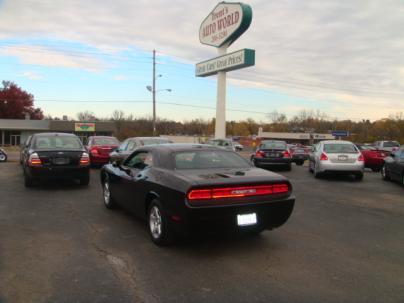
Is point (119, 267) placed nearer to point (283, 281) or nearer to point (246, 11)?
point (283, 281)

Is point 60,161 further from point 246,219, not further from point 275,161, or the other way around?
point 275,161

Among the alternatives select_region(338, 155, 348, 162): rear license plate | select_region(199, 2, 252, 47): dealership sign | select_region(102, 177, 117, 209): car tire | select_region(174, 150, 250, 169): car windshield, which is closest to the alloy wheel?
select_region(174, 150, 250, 169): car windshield

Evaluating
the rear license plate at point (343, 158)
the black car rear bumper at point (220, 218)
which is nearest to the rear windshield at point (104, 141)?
the rear license plate at point (343, 158)

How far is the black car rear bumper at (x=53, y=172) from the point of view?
9758mm

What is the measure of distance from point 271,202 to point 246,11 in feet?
85.0

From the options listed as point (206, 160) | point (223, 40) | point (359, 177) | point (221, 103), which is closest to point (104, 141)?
point (359, 177)

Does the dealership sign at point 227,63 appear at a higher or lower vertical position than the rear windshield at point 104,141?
higher

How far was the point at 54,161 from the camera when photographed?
988 cm

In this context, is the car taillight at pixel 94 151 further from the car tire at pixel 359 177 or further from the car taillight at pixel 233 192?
the car taillight at pixel 233 192

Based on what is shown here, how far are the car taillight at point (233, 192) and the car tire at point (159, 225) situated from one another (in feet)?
2.08

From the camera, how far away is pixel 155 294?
3719 millimetres

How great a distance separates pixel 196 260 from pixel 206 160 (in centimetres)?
165

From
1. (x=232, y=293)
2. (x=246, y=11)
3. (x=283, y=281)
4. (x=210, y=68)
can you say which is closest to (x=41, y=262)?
(x=232, y=293)

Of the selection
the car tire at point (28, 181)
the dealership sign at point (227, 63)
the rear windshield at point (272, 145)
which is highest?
the dealership sign at point (227, 63)
